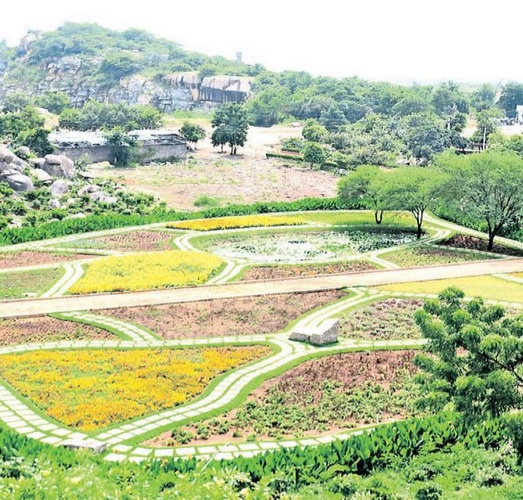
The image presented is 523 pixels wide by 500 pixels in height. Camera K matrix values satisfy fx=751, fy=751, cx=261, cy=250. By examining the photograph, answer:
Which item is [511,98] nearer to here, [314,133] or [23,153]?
Result: [314,133]

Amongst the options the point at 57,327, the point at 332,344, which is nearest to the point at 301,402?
the point at 332,344

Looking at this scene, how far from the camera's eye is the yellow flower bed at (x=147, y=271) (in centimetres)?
3334

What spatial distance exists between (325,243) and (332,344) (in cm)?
1867

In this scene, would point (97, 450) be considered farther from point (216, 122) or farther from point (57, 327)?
point (216, 122)

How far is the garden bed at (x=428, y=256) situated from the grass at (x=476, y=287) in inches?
140

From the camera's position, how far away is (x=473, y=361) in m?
17.4

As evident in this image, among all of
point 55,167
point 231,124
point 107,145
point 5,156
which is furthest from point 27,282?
point 231,124

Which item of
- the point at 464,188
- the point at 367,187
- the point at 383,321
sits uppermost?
the point at 464,188

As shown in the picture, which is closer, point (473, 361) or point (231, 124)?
point (473, 361)

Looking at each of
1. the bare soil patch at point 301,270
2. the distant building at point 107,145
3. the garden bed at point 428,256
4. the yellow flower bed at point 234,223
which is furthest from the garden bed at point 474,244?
the distant building at point 107,145

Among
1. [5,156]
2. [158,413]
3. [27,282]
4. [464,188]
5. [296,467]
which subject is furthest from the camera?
[5,156]

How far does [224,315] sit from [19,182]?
35.1 meters

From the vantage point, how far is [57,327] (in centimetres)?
2752

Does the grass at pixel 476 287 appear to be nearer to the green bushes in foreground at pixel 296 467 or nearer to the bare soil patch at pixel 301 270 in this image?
the bare soil patch at pixel 301 270
